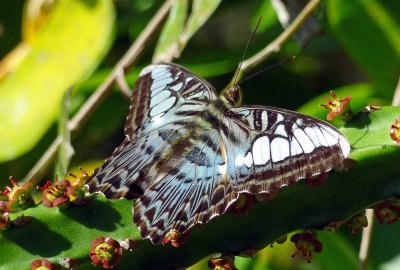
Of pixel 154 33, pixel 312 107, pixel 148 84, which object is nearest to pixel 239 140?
pixel 148 84

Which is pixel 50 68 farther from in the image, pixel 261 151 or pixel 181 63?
pixel 261 151

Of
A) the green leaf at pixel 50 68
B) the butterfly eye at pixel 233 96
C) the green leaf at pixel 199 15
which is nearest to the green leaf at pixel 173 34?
the green leaf at pixel 199 15

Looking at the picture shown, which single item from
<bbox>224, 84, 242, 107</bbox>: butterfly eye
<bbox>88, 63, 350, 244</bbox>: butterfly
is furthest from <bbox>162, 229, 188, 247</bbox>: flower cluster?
<bbox>224, 84, 242, 107</bbox>: butterfly eye

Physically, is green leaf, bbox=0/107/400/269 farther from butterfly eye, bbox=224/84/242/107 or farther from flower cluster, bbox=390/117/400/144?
butterfly eye, bbox=224/84/242/107

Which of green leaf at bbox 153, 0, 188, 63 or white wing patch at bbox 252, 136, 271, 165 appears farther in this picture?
green leaf at bbox 153, 0, 188, 63

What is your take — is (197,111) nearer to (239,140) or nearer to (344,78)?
(239,140)

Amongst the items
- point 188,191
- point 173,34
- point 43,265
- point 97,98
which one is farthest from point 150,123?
point 97,98
